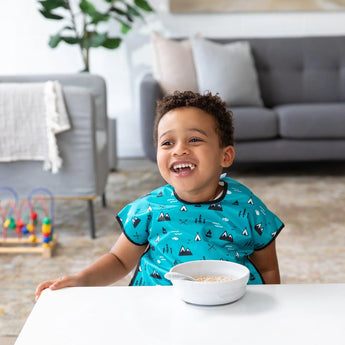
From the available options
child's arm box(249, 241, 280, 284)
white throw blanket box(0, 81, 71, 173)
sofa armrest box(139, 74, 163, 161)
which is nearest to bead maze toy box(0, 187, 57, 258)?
white throw blanket box(0, 81, 71, 173)

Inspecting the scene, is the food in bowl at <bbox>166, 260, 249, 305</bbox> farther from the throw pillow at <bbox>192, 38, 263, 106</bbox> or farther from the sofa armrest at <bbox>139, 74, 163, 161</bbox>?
the throw pillow at <bbox>192, 38, 263, 106</bbox>

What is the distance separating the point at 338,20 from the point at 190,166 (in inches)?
138

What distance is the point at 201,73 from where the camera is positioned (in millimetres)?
3641

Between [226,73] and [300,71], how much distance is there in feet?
1.90

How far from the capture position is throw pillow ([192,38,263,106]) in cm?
361

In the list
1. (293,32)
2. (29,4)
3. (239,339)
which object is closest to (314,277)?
(239,339)

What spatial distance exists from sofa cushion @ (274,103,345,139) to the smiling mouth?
2.45 meters

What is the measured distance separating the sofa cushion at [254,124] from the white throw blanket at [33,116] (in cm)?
129

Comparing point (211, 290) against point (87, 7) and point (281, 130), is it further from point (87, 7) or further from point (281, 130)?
point (87, 7)

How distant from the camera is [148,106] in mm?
3355

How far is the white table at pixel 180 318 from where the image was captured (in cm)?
69

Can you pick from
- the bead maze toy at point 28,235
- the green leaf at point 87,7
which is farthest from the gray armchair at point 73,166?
the green leaf at point 87,7

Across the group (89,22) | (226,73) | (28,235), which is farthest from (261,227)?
(89,22)

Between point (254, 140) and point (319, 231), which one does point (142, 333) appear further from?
point (254, 140)
